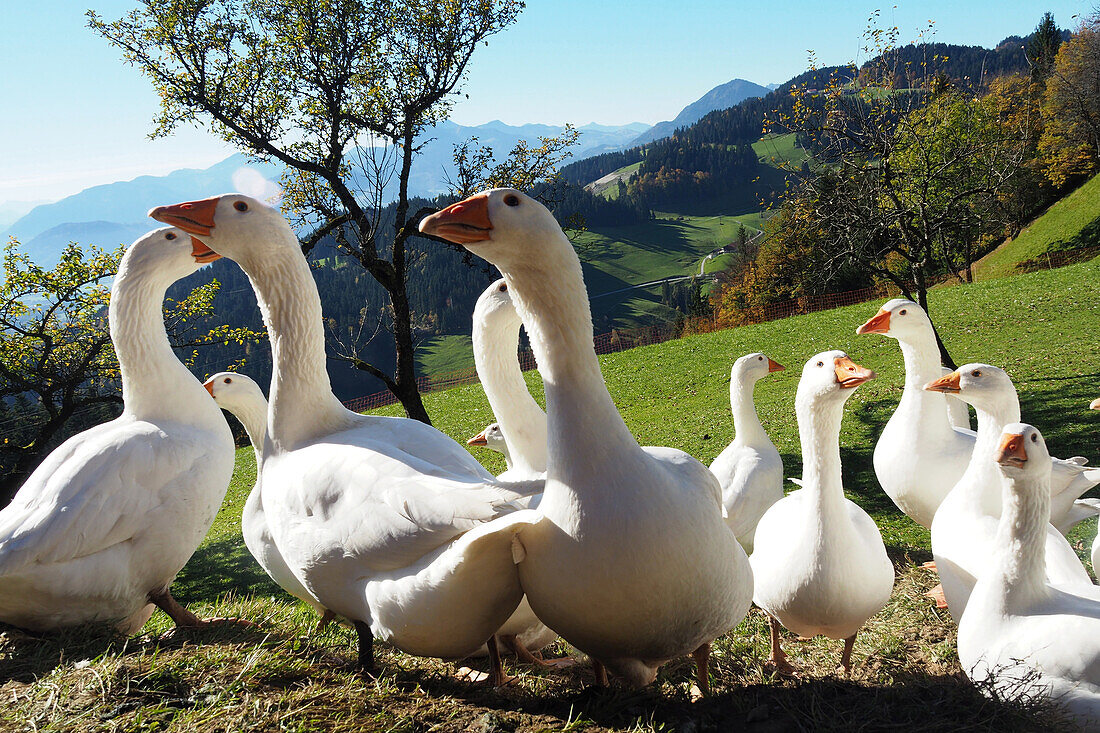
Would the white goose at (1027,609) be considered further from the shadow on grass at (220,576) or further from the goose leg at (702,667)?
the shadow on grass at (220,576)

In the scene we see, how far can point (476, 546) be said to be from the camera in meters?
2.18

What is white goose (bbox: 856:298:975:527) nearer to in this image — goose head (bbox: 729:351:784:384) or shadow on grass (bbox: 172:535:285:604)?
goose head (bbox: 729:351:784:384)

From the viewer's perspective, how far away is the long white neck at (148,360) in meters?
4.07

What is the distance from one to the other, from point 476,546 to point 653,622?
680mm

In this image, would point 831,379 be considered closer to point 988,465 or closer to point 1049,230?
point 988,465

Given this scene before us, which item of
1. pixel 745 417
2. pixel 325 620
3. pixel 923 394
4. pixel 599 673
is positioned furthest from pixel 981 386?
pixel 325 620

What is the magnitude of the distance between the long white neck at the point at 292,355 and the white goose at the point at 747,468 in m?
3.41

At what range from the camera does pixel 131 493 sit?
3559mm

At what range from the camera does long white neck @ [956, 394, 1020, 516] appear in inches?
160

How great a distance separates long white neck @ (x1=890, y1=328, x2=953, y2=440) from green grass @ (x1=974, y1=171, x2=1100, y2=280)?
41.7m

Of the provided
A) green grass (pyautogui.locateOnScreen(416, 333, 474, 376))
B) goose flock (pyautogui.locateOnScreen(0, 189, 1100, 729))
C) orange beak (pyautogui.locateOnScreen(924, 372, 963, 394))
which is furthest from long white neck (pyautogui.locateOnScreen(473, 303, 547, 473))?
green grass (pyautogui.locateOnScreen(416, 333, 474, 376))

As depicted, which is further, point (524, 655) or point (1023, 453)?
point (524, 655)

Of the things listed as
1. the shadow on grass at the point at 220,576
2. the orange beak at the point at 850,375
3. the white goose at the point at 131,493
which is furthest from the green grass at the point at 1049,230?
the white goose at the point at 131,493

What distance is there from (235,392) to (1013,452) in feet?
16.4
